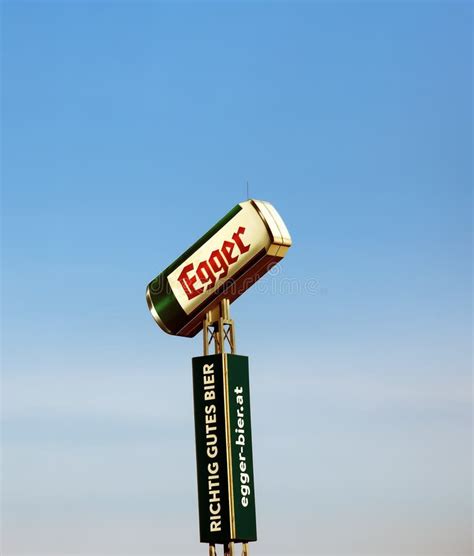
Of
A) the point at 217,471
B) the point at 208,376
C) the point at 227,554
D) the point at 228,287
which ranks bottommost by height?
the point at 227,554

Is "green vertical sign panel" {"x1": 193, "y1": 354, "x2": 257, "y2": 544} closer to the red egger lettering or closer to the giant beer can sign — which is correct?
the giant beer can sign

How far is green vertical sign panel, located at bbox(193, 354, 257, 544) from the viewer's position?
32.6 meters

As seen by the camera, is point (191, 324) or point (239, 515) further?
point (191, 324)

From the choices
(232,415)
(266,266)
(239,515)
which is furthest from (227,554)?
(266,266)

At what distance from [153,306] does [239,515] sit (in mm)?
7167

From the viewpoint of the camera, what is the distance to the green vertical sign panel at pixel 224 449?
107ft

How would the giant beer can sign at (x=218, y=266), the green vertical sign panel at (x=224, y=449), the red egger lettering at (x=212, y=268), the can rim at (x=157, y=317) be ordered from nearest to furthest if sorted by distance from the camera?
the green vertical sign panel at (x=224, y=449) < the giant beer can sign at (x=218, y=266) < the red egger lettering at (x=212, y=268) < the can rim at (x=157, y=317)

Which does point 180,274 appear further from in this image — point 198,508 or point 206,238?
point 198,508

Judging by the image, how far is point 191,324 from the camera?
35.1 metres

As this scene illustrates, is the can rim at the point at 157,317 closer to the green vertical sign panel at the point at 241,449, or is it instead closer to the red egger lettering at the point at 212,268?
the red egger lettering at the point at 212,268

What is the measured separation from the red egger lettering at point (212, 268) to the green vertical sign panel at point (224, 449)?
2184 millimetres

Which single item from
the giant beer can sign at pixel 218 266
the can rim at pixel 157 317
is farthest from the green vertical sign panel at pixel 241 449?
the can rim at pixel 157 317

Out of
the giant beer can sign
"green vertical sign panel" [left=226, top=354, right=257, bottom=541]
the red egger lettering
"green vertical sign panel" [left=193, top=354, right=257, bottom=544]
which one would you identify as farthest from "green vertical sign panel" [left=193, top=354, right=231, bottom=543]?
the red egger lettering

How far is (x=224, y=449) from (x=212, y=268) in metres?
5.46
